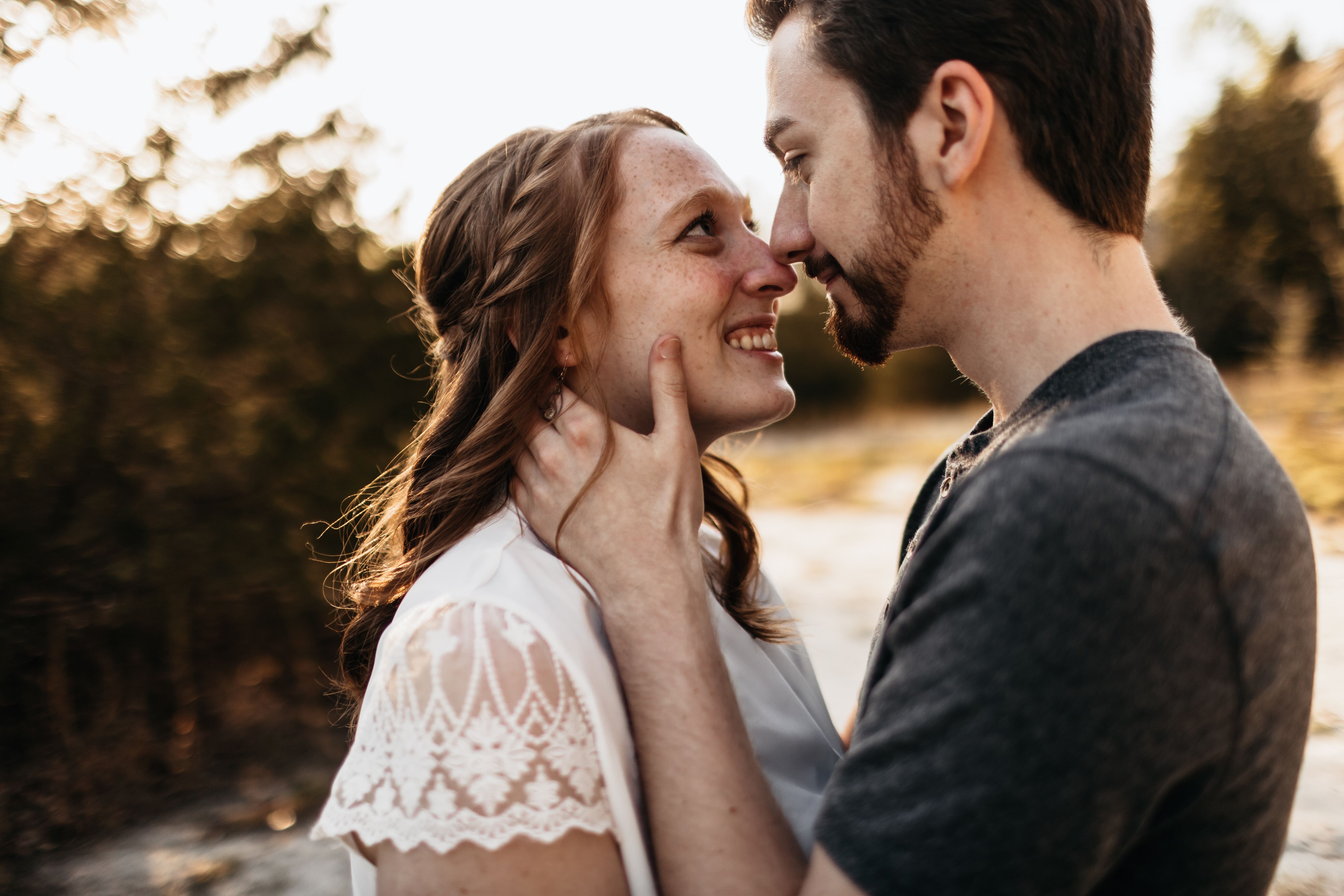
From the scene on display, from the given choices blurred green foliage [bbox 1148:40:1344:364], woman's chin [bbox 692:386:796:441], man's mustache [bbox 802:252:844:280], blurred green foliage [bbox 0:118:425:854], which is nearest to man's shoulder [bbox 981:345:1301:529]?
man's mustache [bbox 802:252:844:280]

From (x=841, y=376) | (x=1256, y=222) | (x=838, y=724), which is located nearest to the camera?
(x=838, y=724)

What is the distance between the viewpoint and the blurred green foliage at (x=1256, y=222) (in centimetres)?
1455

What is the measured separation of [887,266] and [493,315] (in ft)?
3.26

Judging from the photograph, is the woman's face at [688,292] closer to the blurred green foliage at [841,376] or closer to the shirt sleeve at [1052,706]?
the shirt sleeve at [1052,706]

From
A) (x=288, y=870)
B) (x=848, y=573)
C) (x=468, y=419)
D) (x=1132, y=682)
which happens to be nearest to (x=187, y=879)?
(x=288, y=870)

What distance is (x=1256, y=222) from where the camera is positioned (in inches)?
624

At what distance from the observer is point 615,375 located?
2309mm

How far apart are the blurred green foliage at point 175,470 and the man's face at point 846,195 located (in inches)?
143

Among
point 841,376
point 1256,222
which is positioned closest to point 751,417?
point 1256,222

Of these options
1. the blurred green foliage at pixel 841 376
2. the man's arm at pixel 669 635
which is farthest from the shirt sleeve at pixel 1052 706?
the blurred green foliage at pixel 841 376

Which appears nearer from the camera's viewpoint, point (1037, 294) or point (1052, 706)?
point (1052, 706)

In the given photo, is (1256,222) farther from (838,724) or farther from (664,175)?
(664,175)

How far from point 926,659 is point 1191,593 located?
0.37 metres

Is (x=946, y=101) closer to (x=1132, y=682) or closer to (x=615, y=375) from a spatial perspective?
(x=615, y=375)
